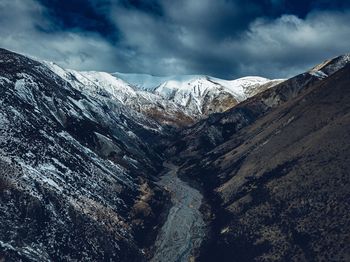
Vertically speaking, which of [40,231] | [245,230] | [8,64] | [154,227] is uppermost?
[8,64]

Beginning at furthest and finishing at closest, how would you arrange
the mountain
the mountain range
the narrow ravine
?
the narrow ravine < the mountain < the mountain range

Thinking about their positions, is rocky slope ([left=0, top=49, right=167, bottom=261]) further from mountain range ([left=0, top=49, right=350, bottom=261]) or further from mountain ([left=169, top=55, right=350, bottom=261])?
mountain ([left=169, top=55, right=350, bottom=261])

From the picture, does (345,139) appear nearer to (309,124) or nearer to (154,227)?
(309,124)

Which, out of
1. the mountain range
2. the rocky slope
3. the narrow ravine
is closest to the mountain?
the mountain range

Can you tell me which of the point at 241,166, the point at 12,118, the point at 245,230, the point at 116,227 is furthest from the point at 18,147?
the point at 241,166

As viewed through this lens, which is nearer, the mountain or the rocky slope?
the rocky slope

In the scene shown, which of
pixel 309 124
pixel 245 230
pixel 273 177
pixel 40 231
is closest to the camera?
pixel 40 231

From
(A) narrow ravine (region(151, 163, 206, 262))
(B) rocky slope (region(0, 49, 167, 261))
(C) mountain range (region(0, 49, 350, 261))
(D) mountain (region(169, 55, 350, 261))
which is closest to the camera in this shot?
(B) rocky slope (region(0, 49, 167, 261))
